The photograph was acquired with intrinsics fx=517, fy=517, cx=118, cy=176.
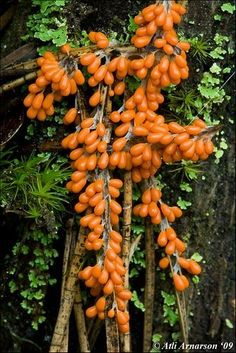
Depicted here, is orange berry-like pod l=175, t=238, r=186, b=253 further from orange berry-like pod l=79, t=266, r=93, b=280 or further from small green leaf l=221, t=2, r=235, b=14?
small green leaf l=221, t=2, r=235, b=14

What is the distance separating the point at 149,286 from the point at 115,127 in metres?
0.97

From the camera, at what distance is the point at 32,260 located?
3055mm

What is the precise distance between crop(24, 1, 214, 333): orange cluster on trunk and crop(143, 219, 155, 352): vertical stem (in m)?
0.21

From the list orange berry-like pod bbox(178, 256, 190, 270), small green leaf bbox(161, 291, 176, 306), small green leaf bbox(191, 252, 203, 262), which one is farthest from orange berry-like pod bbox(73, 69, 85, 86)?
small green leaf bbox(161, 291, 176, 306)

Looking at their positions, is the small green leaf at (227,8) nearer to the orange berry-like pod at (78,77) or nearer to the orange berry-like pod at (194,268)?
the orange berry-like pod at (78,77)

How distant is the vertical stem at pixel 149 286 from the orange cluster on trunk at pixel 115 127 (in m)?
0.21

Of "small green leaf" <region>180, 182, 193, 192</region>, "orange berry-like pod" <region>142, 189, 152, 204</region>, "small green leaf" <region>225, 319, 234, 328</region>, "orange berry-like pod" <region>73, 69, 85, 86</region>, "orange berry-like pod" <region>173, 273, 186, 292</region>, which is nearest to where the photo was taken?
"orange berry-like pod" <region>73, 69, 85, 86</region>

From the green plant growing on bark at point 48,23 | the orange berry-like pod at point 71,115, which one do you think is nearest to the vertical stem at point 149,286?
the orange berry-like pod at point 71,115

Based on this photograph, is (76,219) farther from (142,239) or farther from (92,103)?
(92,103)

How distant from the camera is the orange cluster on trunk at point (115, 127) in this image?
2576 mm

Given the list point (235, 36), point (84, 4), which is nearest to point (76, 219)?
point (84, 4)

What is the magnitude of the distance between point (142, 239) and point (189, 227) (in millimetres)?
298

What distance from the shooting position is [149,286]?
3053 millimetres

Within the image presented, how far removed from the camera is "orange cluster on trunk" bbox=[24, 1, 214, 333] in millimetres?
2576
